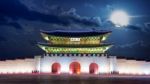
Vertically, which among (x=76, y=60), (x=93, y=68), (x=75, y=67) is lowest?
(x=93, y=68)

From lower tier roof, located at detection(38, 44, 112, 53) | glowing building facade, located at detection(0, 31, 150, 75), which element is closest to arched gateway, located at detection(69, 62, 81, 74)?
glowing building facade, located at detection(0, 31, 150, 75)

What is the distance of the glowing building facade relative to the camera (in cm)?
3741

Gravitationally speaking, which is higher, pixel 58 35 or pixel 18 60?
pixel 58 35

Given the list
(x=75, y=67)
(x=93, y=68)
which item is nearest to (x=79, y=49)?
(x=75, y=67)

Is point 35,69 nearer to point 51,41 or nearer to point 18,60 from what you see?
point 18,60

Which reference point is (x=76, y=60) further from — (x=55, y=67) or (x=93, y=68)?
(x=55, y=67)

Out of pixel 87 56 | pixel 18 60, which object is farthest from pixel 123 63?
pixel 18 60

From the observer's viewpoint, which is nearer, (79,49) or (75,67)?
(75,67)

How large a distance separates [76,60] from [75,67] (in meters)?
0.81

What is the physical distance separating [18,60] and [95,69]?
8607 mm

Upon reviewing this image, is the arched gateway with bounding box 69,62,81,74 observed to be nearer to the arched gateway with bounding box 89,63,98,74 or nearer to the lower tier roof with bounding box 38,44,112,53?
the arched gateway with bounding box 89,63,98,74

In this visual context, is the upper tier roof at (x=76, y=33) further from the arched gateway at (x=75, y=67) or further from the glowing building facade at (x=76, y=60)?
the arched gateway at (x=75, y=67)

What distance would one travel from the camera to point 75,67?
38.9m

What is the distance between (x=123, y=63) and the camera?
37969mm
